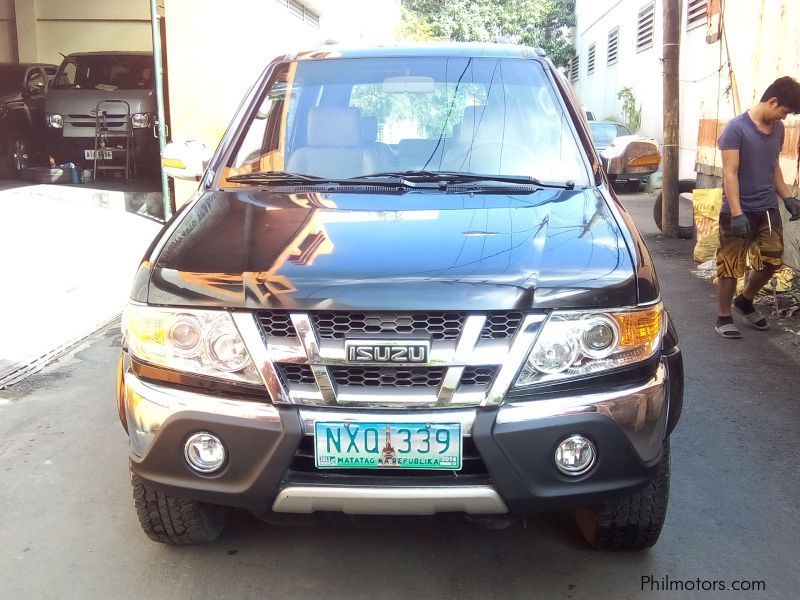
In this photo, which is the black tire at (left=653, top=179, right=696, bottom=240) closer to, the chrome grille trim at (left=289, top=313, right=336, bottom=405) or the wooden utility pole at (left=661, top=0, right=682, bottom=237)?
the wooden utility pole at (left=661, top=0, right=682, bottom=237)

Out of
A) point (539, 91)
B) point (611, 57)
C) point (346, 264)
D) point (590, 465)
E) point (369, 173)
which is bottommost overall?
point (590, 465)

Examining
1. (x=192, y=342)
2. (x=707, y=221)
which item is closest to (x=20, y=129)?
(x=707, y=221)

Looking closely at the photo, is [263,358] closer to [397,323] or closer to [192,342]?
[192,342]

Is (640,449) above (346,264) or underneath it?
underneath

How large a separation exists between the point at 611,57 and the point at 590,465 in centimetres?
2513

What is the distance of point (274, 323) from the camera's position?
2.70 meters

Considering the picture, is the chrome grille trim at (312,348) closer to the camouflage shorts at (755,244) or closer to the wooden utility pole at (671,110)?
the camouflage shorts at (755,244)

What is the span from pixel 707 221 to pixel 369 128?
5.50 meters

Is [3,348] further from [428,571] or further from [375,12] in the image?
[375,12]

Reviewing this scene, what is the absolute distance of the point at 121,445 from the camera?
4359mm

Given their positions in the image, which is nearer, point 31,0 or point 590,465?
point 590,465

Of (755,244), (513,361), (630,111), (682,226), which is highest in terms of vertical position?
(630,111)

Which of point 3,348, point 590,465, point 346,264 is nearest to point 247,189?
point 346,264

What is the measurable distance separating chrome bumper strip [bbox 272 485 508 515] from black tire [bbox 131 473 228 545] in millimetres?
590
